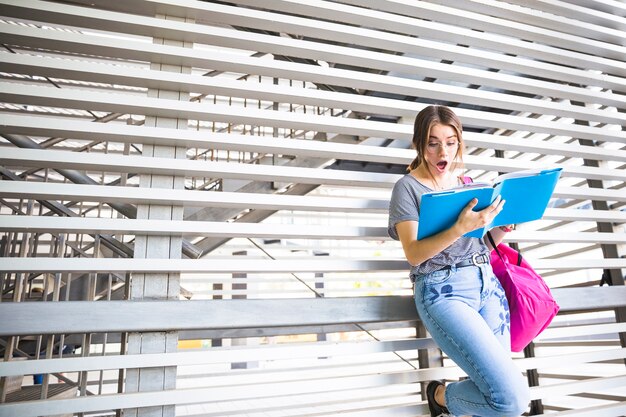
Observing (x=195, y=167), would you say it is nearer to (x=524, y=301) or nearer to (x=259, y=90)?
(x=259, y=90)

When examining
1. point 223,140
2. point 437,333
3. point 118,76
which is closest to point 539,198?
point 437,333

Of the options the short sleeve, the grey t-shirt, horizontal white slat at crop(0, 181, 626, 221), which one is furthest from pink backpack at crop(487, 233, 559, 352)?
horizontal white slat at crop(0, 181, 626, 221)

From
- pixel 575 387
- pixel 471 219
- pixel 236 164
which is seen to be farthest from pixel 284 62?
pixel 575 387

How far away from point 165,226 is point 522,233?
168 centimetres

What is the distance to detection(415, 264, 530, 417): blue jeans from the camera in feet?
4.44

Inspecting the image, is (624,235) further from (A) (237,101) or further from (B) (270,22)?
(A) (237,101)

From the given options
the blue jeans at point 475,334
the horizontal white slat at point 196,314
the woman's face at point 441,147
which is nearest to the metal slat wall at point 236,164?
the horizontal white slat at point 196,314

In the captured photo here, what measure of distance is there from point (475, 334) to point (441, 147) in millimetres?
686

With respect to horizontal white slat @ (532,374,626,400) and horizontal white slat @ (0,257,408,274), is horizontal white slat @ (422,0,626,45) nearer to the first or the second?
horizontal white slat @ (0,257,408,274)

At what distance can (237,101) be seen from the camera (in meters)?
5.35

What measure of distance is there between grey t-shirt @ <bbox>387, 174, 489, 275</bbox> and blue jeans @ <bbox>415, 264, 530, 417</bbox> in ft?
0.11

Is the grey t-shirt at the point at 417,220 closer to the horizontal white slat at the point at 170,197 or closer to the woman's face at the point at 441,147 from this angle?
the woman's face at the point at 441,147

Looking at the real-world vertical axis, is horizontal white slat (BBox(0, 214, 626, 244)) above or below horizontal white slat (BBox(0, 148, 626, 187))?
below

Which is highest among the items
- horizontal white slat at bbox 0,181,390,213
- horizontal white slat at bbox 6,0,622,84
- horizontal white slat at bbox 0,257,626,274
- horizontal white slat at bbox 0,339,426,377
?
horizontal white slat at bbox 6,0,622,84
